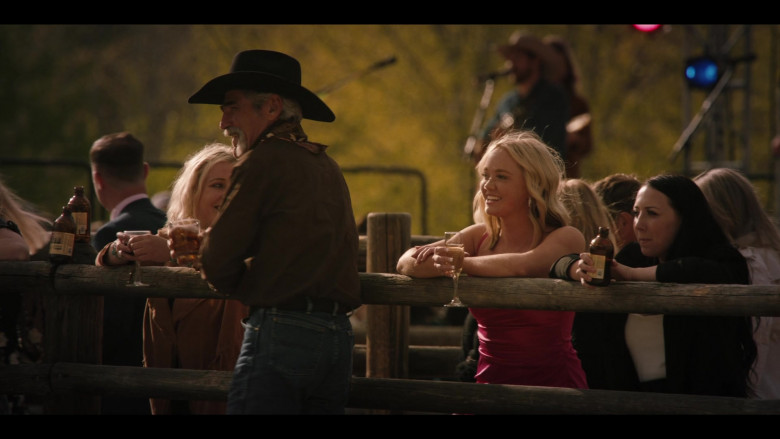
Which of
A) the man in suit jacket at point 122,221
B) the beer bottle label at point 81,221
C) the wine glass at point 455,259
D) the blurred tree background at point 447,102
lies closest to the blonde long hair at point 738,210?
the wine glass at point 455,259

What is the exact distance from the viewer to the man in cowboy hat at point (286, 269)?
12.2 feet

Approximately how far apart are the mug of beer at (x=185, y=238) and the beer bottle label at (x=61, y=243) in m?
0.72

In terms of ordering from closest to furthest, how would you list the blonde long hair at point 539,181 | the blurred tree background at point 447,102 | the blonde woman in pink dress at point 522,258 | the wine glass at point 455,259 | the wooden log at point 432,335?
the wine glass at point 455,259 → the blonde woman in pink dress at point 522,258 → the blonde long hair at point 539,181 → the wooden log at point 432,335 → the blurred tree background at point 447,102

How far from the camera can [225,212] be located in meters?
3.72

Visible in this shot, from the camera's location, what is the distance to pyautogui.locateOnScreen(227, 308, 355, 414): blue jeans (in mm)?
3713

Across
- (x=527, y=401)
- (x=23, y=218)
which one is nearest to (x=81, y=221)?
(x=23, y=218)

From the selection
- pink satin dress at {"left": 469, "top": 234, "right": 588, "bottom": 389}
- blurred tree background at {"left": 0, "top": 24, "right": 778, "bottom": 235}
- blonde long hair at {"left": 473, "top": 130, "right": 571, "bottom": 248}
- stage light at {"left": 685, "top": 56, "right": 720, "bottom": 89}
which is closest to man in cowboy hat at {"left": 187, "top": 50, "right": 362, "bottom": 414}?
pink satin dress at {"left": 469, "top": 234, "right": 588, "bottom": 389}

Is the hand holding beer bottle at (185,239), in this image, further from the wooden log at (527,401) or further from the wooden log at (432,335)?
the wooden log at (432,335)

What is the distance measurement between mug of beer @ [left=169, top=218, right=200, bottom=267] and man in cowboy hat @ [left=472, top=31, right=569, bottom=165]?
13.2 ft

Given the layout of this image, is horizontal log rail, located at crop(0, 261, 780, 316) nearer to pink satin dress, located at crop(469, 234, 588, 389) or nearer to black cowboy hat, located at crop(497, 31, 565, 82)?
pink satin dress, located at crop(469, 234, 588, 389)

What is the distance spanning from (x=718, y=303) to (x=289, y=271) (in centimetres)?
167

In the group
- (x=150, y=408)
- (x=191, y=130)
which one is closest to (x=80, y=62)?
(x=191, y=130)

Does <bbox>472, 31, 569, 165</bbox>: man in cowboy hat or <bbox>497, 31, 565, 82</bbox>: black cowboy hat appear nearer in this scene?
<bbox>472, 31, 569, 165</bbox>: man in cowboy hat

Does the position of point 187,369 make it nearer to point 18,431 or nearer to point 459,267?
point 18,431
